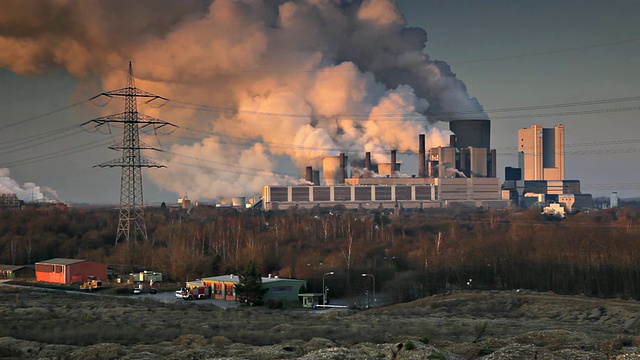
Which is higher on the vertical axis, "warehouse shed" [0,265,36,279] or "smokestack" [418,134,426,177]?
"smokestack" [418,134,426,177]

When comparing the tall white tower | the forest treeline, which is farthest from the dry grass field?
the tall white tower

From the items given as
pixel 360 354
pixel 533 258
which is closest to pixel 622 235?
pixel 533 258

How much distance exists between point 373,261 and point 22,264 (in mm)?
25016

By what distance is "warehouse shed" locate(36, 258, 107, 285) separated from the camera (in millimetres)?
45125

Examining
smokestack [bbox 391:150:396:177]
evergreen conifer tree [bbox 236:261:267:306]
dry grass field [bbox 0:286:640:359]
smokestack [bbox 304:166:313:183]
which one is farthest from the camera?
smokestack [bbox 304:166:313:183]

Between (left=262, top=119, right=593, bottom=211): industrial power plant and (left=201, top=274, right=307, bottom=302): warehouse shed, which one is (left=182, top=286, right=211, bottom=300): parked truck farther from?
(left=262, top=119, right=593, bottom=211): industrial power plant

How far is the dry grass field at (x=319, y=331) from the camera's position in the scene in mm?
15930

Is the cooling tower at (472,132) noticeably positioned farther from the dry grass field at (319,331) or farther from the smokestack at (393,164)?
the dry grass field at (319,331)

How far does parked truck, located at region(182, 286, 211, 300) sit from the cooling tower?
241ft

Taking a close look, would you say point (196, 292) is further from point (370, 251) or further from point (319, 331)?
point (319, 331)

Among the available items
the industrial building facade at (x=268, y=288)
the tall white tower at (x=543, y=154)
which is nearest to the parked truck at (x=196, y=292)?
the industrial building facade at (x=268, y=288)

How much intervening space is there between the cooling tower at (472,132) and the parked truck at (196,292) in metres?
73.5

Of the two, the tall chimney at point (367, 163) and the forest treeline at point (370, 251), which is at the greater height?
the tall chimney at point (367, 163)

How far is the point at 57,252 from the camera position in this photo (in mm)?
57094
